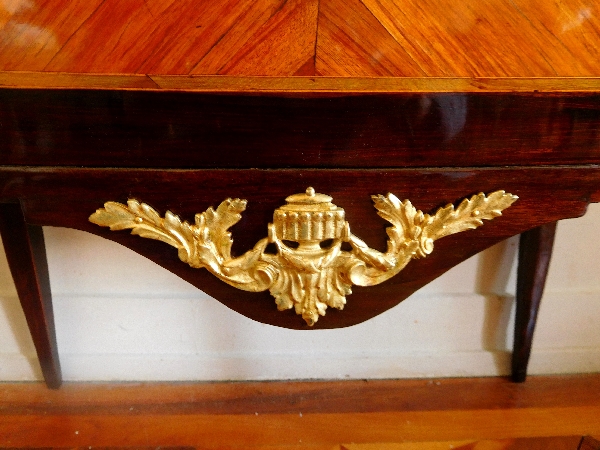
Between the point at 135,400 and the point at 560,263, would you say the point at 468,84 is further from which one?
the point at 135,400

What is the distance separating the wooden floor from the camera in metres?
0.73

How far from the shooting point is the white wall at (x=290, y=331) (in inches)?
31.8

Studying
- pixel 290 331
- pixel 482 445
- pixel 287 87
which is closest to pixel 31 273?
pixel 290 331

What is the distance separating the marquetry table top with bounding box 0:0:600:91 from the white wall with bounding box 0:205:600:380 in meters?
0.50

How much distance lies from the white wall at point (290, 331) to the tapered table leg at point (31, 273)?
0.31 feet

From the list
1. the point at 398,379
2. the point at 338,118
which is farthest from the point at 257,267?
the point at 398,379

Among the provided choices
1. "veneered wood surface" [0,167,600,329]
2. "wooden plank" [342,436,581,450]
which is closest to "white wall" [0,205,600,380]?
"wooden plank" [342,436,581,450]

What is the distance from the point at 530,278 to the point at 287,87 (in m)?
0.57

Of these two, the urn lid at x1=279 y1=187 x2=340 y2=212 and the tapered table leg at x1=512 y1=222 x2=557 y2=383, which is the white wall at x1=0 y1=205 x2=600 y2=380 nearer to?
the tapered table leg at x1=512 y1=222 x2=557 y2=383

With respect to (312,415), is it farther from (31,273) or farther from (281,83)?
(281,83)

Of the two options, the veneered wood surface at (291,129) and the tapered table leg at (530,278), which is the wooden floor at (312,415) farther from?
the veneered wood surface at (291,129)

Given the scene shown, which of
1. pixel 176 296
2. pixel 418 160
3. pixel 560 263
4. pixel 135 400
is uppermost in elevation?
pixel 418 160

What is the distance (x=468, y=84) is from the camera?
33 centimetres

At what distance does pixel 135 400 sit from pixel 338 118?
26.6 inches
